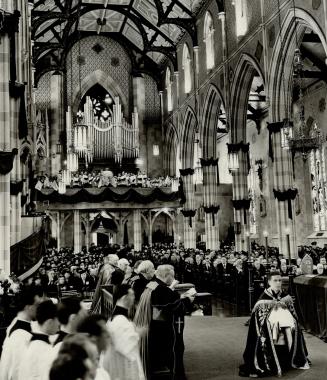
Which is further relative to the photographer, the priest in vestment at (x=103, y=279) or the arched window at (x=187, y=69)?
the arched window at (x=187, y=69)

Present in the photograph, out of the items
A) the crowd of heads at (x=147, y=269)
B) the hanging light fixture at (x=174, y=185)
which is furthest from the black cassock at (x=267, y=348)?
the hanging light fixture at (x=174, y=185)

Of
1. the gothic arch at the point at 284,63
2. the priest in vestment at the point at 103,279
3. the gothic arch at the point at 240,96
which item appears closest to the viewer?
the priest in vestment at the point at 103,279

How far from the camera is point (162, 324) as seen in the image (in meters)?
7.11

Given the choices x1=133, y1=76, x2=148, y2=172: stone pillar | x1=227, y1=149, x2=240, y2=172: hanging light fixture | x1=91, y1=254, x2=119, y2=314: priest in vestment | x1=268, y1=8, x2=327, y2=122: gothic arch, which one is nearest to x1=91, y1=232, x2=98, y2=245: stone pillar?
x1=133, y1=76, x2=148, y2=172: stone pillar

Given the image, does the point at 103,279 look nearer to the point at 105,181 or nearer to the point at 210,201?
the point at 210,201

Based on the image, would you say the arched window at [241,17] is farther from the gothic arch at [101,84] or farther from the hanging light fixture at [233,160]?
the gothic arch at [101,84]

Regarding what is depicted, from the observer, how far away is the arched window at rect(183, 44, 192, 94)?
1357 inches

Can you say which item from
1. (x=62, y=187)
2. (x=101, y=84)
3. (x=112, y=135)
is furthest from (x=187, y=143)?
(x=62, y=187)

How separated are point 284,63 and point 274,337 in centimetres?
1551

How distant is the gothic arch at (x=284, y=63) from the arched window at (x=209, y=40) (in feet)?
27.7

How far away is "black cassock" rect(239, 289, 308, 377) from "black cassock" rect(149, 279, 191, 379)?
39.4 inches

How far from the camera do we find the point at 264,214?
36.0 meters

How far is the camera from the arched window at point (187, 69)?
113 feet

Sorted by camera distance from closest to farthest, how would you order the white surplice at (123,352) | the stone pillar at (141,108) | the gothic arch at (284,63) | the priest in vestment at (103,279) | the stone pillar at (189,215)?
1. the white surplice at (123,352)
2. the priest in vestment at (103,279)
3. the gothic arch at (284,63)
4. the stone pillar at (189,215)
5. the stone pillar at (141,108)
